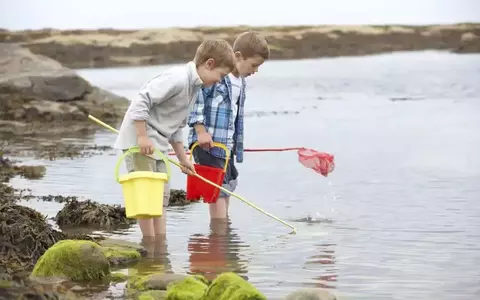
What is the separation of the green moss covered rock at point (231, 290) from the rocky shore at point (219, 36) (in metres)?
40.0

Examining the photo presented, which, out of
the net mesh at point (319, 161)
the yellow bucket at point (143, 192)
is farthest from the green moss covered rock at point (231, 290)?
the net mesh at point (319, 161)

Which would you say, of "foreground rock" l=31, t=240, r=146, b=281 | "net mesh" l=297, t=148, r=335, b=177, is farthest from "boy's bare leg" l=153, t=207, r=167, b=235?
"net mesh" l=297, t=148, r=335, b=177

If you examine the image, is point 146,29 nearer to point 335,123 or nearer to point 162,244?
point 335,123

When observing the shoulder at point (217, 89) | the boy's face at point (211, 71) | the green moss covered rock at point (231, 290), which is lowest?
the green moss covered rock at point (231, 290)

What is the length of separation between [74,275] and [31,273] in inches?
9.9

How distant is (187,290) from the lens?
5785 millimetres

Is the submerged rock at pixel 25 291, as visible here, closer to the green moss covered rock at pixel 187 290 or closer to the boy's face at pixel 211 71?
the green moss covered rock at pixel 187 290

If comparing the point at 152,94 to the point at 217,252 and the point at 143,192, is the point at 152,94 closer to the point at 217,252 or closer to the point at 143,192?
the point at 143,192

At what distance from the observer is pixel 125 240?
25.5ft

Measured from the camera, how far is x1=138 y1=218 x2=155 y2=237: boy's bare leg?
7.59 meters

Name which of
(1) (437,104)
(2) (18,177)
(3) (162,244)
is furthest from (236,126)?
(1) (437,104)

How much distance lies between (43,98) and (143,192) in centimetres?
1208

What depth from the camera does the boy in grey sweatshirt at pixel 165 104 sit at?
729 cm

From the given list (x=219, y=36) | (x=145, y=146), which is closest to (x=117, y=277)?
(x=145, y=146)
